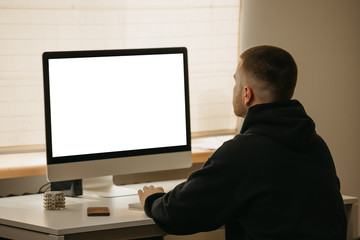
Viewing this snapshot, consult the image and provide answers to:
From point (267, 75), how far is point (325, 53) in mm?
1479

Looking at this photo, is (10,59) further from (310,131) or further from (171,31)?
(310,131)

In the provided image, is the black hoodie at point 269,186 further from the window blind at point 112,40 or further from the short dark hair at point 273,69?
the window blind at point 112,40

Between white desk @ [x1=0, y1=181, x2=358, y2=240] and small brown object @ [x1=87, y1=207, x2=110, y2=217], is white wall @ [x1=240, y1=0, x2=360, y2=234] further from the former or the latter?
small brown object @ [x1=87, y1=207, x2=110, y2=217]

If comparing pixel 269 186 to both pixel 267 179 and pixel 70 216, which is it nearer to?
pixel 267 179

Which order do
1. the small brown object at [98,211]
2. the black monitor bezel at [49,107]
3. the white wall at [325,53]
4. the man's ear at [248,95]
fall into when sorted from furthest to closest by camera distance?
1. the white wall at [325,53]
2. the black monitor bezel at [49,107]
3. the small brown object at [98,211]
4. the man's ear at [248,95]

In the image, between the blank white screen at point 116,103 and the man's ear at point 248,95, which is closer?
the man's ear at point 248,95

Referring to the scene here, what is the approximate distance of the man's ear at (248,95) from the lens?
1.77m

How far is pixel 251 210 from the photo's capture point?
A: 1.67 m

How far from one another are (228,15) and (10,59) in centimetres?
111

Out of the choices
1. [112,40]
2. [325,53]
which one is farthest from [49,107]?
[325,53]

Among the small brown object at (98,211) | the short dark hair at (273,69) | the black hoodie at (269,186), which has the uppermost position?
the short dark hair at (273,69)

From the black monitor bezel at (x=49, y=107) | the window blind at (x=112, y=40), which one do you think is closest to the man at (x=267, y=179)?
the black monitor bezel at (x=49, y=107)

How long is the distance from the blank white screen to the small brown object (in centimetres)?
29

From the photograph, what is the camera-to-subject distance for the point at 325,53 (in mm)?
3113
